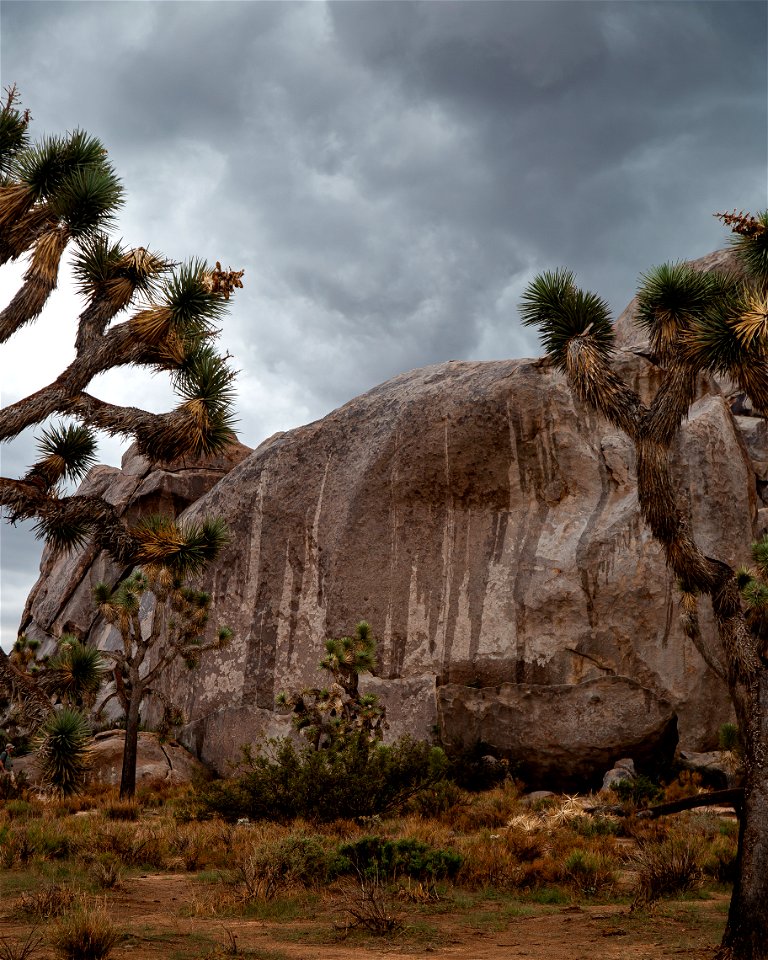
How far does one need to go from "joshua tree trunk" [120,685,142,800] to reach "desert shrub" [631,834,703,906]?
10865 mm

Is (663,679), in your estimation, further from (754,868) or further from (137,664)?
(754,868)

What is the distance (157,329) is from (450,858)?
318 inches

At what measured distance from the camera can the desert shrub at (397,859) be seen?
8.93 meters

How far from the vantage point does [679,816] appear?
12812 mm

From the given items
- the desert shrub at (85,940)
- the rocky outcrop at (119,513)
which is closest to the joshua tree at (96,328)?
the desert shrub at (85,940)

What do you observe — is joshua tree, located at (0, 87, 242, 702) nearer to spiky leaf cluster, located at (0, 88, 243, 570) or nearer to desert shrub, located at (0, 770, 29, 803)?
spiky leaf cluster, located at (0, 88, 243, 570)

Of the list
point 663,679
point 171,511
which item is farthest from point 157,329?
point 171,511

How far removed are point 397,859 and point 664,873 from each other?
2.48m

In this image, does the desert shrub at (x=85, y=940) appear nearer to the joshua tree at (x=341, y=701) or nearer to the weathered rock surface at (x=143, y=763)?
the joshua tree at (x=341, y=701)

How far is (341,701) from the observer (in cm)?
1636

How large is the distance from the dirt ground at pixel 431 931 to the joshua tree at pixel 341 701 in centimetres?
703

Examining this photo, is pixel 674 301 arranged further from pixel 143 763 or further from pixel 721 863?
pixel 143 763

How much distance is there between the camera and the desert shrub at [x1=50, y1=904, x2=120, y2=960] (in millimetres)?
5754

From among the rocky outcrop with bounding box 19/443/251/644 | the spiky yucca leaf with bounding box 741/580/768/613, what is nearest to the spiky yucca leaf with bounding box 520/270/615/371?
the spiky yucca leaf with bounding box 741/580/768/613
